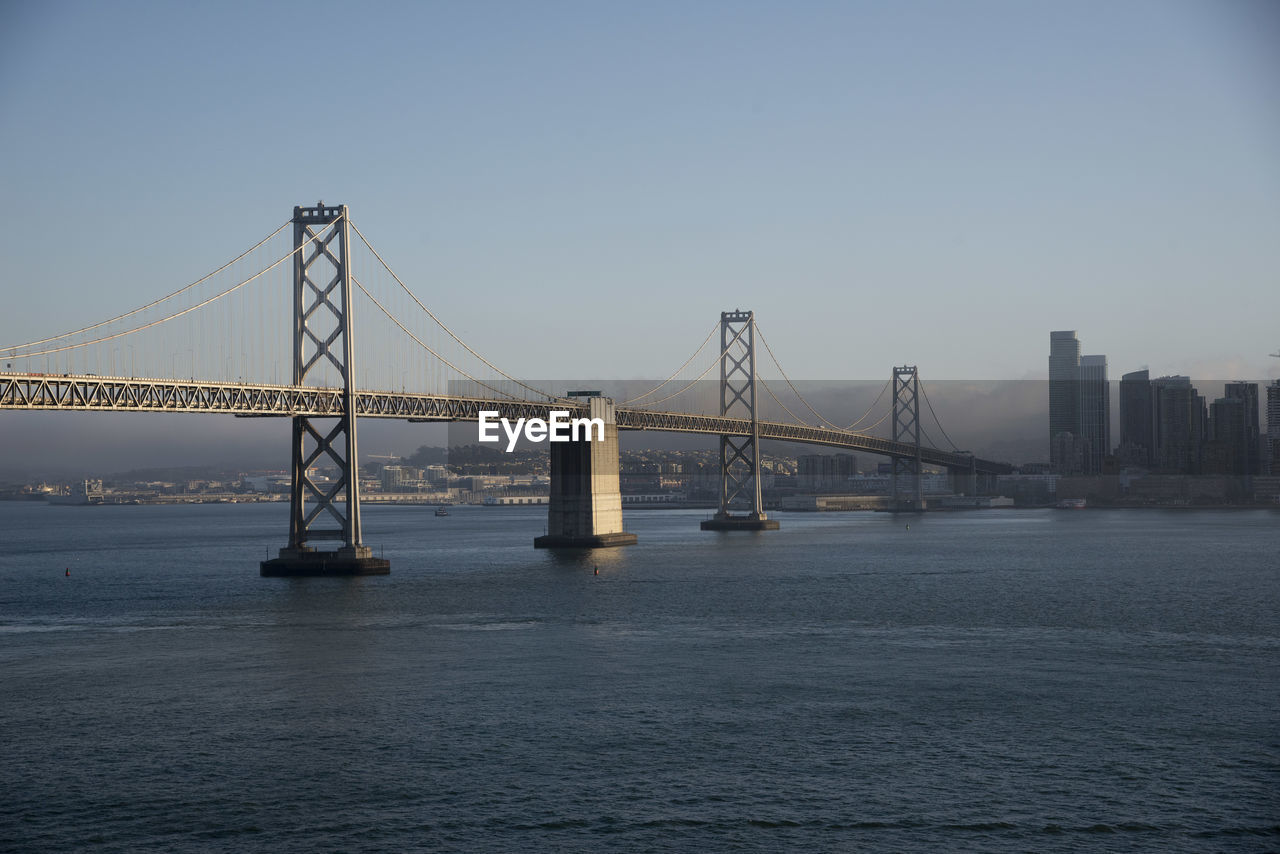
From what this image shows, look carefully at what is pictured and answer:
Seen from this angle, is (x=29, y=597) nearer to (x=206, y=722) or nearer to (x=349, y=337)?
(x=349, y=337)

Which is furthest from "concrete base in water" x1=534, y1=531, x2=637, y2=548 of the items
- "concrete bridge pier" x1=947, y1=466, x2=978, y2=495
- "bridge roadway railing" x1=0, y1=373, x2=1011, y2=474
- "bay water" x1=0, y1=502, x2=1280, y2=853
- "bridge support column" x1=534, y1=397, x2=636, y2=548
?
"concrete bridge pier" x1=947, y1=466, x2=978, y2=495

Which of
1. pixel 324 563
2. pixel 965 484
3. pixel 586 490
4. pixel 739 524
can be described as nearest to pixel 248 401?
pixel 324 563

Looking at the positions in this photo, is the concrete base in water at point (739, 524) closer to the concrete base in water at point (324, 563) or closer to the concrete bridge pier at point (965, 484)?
the concrete base in water at point (324, 563)

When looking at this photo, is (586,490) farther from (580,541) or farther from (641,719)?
(641,719)

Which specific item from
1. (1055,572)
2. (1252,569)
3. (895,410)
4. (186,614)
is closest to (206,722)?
(186,614)

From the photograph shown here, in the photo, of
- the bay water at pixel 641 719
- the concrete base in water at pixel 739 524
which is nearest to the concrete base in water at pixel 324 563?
the bay water at pixel 641 719

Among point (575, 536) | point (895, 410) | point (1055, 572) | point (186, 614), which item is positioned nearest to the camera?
point (186, 614)

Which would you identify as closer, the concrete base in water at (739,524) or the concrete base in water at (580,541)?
the concrete base in water at (580,541)
